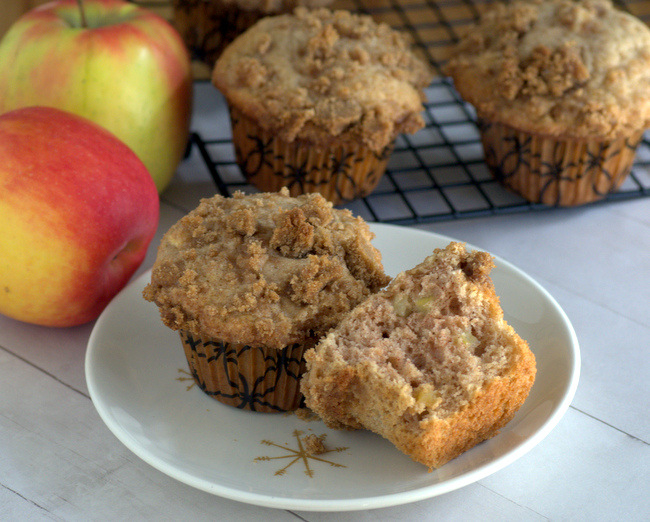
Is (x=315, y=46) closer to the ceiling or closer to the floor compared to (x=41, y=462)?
closer to the ceiling

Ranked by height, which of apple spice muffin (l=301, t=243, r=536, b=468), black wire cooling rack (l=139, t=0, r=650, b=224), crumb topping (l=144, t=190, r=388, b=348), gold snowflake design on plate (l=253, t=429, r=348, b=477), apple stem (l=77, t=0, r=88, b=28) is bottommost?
black wire cooling rack (l=139, t=0, r=650, b=224)

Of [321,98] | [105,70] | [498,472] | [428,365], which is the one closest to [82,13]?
[105,70]

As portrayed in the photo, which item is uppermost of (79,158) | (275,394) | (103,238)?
(79,158)

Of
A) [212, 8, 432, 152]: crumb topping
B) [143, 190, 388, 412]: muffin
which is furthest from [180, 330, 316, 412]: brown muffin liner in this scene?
[212, 8, 432, 152]: crumb topping

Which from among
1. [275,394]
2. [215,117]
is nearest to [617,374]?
[275,394]

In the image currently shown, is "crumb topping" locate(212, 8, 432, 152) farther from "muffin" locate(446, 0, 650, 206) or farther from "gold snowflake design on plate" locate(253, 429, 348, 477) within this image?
"gold snowflake design on plate" locate(253, 429, 348, 477)

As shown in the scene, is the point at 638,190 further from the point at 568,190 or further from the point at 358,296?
the point at 358,296

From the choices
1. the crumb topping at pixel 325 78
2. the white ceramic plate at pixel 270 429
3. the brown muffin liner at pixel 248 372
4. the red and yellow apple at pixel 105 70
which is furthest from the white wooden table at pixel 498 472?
the crumb topping at pixel 325 78

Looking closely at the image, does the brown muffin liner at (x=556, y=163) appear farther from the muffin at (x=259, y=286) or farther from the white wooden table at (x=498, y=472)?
the muffin at (x=259, y=286)
